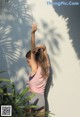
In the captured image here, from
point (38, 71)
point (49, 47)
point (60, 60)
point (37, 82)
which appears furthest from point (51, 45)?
point (37, 82)

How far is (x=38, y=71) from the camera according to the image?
24.0ft

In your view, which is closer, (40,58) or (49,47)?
(40,58)

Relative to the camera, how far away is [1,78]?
7.32m

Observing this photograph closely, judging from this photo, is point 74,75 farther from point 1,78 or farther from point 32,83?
point 1,78

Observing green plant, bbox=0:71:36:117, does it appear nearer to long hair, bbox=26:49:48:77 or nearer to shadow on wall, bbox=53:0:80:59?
long hair, bbox=26:49:48:77

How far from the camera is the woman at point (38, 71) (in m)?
7.27

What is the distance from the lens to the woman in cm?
727

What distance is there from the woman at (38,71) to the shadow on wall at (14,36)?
0.58ft

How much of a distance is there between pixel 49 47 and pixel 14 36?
648 millimetres

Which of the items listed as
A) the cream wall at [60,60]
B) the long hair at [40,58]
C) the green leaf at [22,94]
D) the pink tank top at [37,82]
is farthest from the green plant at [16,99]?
the long hair at [40,58]

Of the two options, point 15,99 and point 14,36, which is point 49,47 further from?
point 15,99

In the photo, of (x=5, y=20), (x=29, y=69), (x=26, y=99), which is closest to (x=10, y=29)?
(x=5, y=20)

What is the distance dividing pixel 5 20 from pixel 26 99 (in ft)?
4.77

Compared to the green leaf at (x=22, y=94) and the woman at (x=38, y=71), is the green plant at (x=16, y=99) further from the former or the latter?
the woman at (x=38, y=71)
